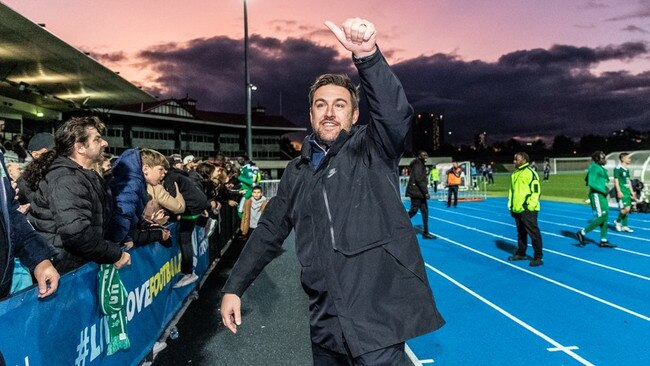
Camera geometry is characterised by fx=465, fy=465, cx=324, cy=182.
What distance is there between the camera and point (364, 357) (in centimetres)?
193

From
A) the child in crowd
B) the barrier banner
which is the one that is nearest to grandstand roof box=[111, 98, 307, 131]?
the child in crowd

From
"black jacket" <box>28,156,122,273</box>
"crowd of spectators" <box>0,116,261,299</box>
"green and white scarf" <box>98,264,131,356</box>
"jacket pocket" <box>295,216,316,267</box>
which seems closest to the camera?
"jacket pocket" <box>295,216,316,267</box>

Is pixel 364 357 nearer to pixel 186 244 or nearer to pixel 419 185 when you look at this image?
pixel 186 244

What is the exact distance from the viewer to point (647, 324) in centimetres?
542

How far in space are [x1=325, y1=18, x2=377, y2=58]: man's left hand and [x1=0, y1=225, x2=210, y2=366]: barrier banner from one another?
2075mm

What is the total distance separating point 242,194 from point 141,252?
8.03 meters

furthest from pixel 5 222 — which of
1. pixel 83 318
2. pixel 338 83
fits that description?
pixel 338 83

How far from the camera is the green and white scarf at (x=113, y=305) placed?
354 cm

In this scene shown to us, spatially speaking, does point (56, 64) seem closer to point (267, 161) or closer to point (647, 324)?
point (647, 324)

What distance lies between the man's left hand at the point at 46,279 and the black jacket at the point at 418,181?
33.1 feet

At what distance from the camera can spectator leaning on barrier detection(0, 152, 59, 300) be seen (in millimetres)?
2471

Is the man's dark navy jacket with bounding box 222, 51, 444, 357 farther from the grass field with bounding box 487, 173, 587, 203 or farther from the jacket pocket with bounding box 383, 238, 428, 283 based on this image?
the grass field with bounding box 487, 173, 587, 203

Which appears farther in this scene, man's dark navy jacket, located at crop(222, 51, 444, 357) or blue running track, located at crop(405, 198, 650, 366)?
blue running track, located at crop(405, 198, 650, 366)

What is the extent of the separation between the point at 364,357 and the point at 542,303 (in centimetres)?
534
